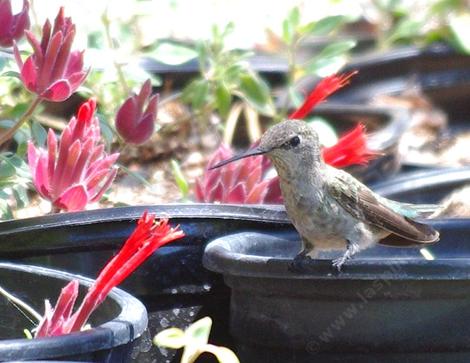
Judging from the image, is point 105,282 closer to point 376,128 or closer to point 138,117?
point 138,117

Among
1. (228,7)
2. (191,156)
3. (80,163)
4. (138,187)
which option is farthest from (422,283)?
(228,7)

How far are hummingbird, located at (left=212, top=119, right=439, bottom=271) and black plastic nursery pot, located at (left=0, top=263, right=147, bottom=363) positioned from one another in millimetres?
674

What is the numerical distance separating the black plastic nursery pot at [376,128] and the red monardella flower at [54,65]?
1.04 meters

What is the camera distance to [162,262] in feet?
9.14

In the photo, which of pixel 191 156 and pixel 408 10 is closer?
pixel 191 156

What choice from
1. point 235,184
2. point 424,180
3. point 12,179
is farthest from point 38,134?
point 424,180

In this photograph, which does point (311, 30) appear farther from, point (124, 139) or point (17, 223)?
point (17, 223)

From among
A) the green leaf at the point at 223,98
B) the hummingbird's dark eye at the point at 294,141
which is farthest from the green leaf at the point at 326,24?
the hummingbird's dark eye at the point at 294,141

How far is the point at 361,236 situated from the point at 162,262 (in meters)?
0.53

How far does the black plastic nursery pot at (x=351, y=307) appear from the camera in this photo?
2416 millimetres

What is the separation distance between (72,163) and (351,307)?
0.70 metres

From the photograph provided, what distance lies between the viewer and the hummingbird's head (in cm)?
288

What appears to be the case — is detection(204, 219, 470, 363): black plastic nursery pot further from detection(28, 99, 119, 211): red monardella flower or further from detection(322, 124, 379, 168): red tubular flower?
detection(322, 124, 379, 168): red tubular flower

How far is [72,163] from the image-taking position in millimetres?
2631
